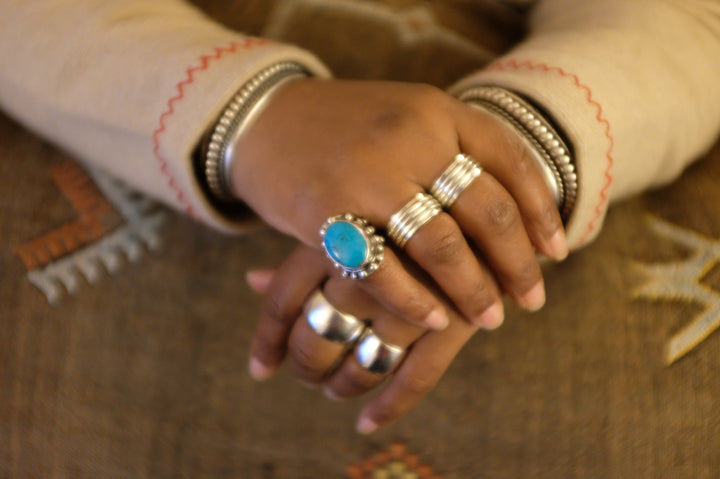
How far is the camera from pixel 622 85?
1.74ft

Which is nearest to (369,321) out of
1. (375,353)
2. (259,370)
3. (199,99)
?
(375,353)

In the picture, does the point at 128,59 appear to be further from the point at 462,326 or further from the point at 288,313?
the point at 462,326

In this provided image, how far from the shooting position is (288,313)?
54 cm

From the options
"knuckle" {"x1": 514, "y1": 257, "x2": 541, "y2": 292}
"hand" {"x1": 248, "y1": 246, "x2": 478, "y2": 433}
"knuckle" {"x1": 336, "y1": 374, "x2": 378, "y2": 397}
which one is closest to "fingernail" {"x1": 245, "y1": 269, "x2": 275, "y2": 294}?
"hand" {"x1": 248, "y1": 246, "x2": 478, "y2": 433}

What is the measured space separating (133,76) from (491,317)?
0.36 metres

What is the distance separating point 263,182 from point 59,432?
0.31m

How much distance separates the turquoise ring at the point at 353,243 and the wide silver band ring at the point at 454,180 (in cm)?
6

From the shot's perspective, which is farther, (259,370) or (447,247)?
(259,370)

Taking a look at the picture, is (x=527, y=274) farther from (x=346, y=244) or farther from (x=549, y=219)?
(x=346, y=244)

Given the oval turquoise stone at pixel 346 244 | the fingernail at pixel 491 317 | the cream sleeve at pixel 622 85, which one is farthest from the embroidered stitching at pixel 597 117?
the oval turquoise stone at pixel 346 244

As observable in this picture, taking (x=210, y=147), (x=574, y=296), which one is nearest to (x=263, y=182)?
(x=210, y=147)

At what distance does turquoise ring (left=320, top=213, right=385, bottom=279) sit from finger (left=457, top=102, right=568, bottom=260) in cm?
11

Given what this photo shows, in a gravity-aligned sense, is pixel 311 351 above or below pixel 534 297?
below

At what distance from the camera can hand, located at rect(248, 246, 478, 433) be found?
1.67ft
